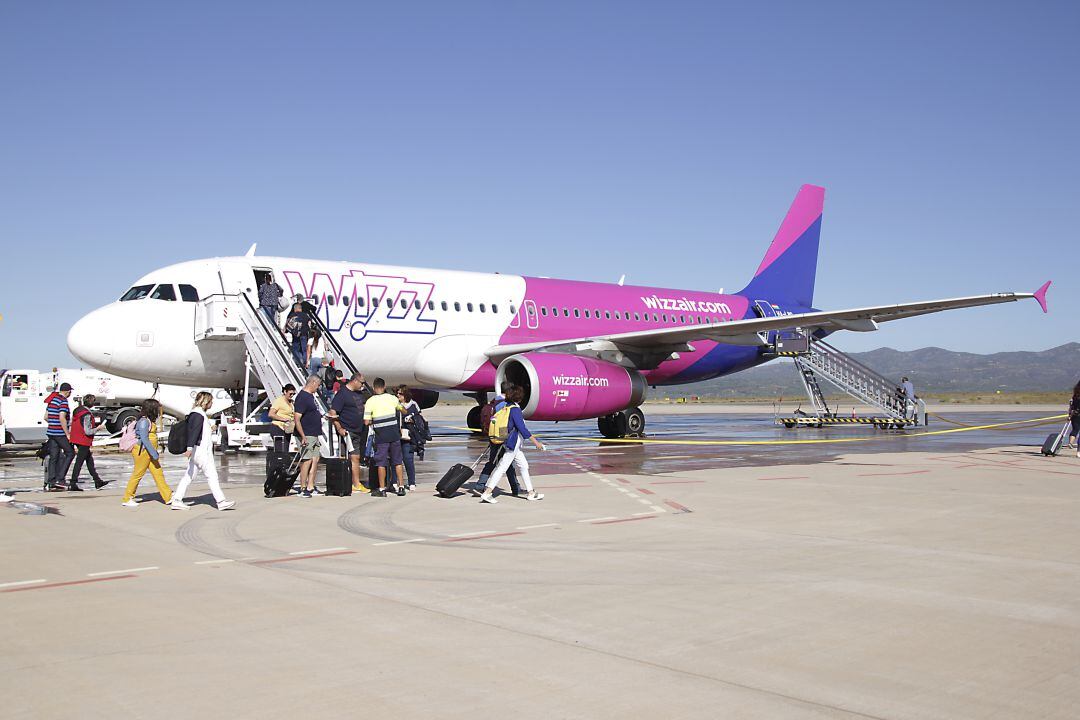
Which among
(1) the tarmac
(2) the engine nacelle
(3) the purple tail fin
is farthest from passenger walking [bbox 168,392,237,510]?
(3) the purple tail fin

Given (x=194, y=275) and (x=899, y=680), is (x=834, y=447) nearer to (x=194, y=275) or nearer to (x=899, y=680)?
A: (x=194, y=275)

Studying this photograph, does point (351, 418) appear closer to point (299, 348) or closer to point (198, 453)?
point (198, 453)

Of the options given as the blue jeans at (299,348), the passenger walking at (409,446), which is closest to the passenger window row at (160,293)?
the blue jeans at (299,348)

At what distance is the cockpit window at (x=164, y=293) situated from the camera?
62.2ft

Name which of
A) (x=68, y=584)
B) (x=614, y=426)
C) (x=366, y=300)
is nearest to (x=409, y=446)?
(x=68, y=584)

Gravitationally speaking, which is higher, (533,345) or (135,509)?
(533,345)

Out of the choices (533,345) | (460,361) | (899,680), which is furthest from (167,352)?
(899,680)

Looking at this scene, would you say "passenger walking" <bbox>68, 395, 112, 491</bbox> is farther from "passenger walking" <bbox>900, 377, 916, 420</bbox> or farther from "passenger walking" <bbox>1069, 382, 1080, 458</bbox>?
"passenger walking" <bbox>900, 377, 916, 420</bbox>

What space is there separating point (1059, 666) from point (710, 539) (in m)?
4.08

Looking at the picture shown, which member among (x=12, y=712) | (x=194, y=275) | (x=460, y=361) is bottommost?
(x=12, y=712)

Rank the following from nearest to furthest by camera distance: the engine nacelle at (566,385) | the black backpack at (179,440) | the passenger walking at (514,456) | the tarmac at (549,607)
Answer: the tarmac at (549,607) → the black backpack at (179,440) → the passenger walking at (514,456) → the engine nacelle at (566,385)

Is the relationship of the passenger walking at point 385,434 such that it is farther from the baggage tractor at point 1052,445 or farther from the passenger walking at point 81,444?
the baggage tractor at point 1052,445

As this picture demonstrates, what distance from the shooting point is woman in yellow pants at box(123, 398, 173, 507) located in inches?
448

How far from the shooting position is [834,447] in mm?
21500
